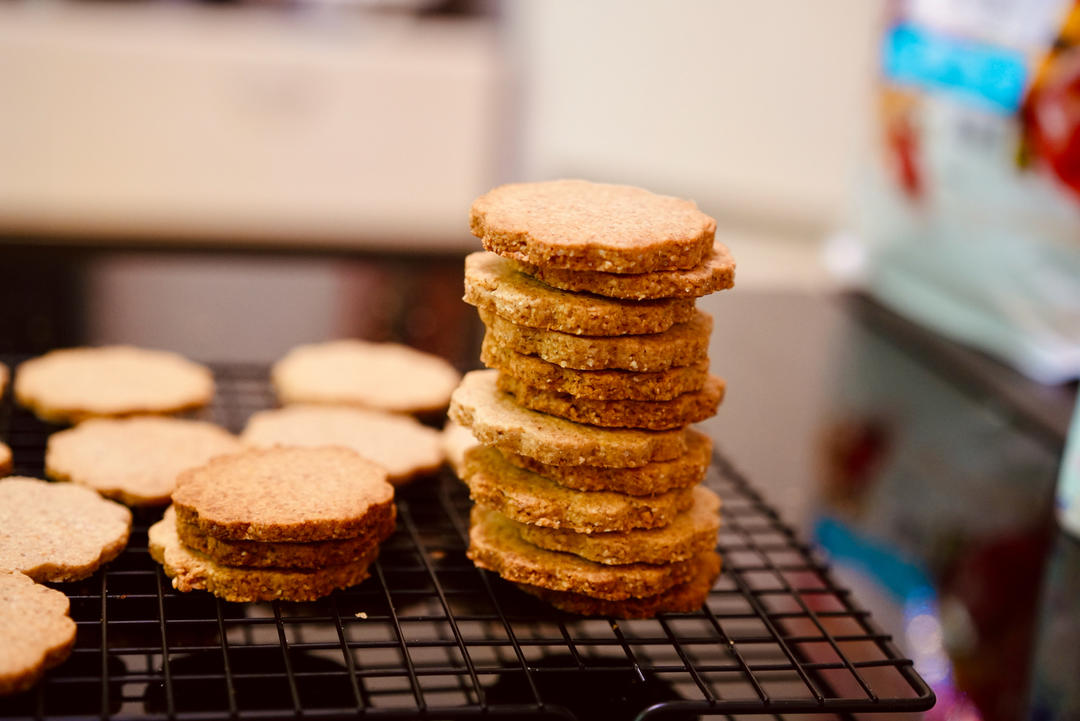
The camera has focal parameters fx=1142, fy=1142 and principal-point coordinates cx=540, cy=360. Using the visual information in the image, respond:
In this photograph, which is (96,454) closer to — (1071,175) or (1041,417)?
(1041,417)

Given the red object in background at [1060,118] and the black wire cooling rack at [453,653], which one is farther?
the red object in background at [1060,118]

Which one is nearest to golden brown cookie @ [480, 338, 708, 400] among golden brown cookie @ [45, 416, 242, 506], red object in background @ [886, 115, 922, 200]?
golden brown cookie @ [45, 416, 242, 506]

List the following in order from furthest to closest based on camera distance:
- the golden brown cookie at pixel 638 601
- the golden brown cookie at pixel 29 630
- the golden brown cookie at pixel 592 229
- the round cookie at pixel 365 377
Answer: the round cookie at pixel 365 377 → the golden brown cookie at pixel 638 601 → the golden brown cookie at pixel 592 229 → the golden brown cookie at pixel 29 630

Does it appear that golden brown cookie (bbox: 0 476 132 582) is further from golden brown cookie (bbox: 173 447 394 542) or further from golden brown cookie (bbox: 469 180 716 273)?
golden brown cookie (bbox: 469 180 716 273)

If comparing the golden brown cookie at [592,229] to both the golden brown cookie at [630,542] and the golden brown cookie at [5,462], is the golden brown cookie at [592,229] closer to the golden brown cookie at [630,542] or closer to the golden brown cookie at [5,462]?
the golden brown cookie at [630,542]

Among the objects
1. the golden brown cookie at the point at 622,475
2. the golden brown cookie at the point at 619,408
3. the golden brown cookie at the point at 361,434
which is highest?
the golden brown cookie at the point at 619,408

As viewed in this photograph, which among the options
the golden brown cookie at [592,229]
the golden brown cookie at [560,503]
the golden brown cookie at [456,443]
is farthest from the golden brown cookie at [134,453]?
the golden brown cookie at [592,229]
